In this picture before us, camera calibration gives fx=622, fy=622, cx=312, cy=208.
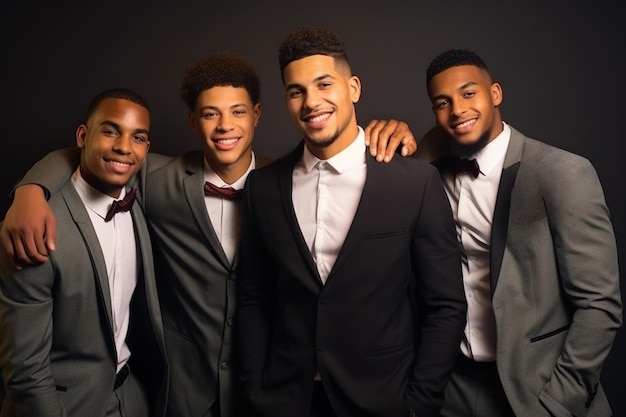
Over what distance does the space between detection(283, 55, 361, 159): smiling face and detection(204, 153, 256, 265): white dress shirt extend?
52cm

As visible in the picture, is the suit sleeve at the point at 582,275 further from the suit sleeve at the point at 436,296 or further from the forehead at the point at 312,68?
the forehead at the point at 312,68

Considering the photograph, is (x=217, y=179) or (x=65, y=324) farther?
Answer: (x=217, y=179)

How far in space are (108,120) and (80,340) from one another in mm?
898

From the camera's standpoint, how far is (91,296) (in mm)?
2482

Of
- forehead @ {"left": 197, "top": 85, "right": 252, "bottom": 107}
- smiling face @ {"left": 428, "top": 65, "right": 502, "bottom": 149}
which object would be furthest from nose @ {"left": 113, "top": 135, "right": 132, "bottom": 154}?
smiling face @ {"left": 428, "top": 65, "right": 502, "bottom": 149}

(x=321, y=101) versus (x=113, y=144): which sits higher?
(x=321, y=101)

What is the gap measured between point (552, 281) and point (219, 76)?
1594 millimetres

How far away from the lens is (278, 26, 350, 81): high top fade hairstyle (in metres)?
2.32

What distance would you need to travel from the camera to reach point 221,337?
8.69 feet

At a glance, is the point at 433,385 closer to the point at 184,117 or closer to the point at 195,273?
the point at 195,273

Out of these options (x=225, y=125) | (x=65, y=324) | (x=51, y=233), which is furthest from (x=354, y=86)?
(x=65, y=324)

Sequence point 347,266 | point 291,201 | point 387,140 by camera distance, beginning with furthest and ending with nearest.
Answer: point 387,140 < point 291,201 < point 347,266

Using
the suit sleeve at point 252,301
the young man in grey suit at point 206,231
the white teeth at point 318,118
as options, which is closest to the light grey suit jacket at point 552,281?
the young man in grey suit at point 206,231

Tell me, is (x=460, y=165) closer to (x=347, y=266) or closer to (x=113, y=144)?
(x=347, y=266)
